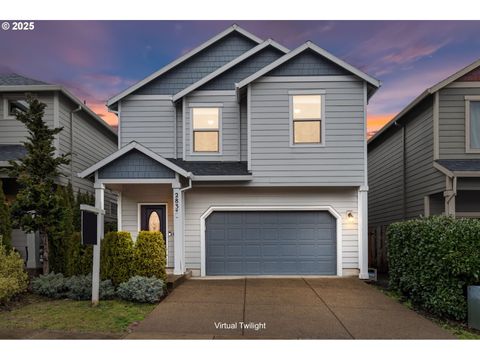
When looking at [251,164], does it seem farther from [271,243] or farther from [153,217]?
[153,217]

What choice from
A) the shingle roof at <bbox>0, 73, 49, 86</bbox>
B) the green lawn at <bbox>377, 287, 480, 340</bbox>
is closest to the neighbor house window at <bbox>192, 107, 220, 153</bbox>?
the shingle roof at <bbox>0, 73, 49, 86</bbox>

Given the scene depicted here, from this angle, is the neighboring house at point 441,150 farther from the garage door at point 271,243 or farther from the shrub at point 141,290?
the shrub at point 141,290

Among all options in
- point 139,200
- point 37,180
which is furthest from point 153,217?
point 37,180

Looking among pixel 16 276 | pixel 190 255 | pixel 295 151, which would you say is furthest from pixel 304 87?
pixel 16 276

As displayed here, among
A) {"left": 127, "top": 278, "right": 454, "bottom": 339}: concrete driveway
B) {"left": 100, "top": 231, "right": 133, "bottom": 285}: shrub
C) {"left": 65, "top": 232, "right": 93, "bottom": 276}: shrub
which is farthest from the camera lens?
{"left": 65, "top": 232, "right": 93, "bottom": 276}: shrub

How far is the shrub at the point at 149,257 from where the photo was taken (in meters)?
8.20

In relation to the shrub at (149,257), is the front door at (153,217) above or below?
above

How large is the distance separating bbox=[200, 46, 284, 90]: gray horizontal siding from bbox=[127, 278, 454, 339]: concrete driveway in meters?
5.01

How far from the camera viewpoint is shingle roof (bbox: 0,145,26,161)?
10.3 m

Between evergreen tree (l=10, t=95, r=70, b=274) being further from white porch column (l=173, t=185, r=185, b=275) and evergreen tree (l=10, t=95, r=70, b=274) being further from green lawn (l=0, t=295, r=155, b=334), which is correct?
white porch column (l=173, t=185, r=185, b=275)

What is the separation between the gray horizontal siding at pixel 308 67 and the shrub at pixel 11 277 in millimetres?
6629

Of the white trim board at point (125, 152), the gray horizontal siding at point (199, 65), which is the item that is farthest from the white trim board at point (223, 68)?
the white trim board at point (125, 152)

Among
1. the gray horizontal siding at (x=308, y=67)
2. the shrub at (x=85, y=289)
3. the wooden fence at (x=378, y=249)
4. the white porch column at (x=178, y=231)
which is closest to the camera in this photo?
the shrub at (x=85, y=289)
